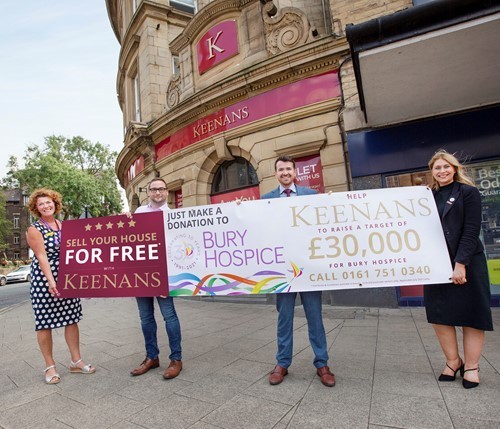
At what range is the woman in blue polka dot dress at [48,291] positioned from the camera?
3250 millimetres

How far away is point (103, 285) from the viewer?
11.2 feet

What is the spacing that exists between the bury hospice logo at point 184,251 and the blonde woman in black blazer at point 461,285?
7.46 ft

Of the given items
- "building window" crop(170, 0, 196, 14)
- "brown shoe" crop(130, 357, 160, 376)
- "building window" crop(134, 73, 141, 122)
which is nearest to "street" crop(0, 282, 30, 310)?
"building window" crop(134, 73, 141, 122)

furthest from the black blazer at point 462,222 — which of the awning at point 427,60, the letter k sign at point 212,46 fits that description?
the letter k sign at point 212,46

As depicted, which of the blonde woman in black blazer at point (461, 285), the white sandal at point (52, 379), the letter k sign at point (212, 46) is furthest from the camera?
the letter k sign at point (212, 46)

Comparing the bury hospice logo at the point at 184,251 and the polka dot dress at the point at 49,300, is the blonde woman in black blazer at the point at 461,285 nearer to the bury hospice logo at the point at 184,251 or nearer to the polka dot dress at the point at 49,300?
the bury hospice logo at the point at 184,251

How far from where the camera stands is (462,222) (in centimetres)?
264

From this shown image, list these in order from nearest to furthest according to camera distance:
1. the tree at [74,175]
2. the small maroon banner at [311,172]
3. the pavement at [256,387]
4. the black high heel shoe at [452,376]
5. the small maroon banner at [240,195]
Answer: the pavement at [256,387] → the black high heel shoe at [452,376] → the small maroon banner at [311,172] → the small maroon banner at [240,195] → the tree at [74,175]

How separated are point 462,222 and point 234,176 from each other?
267 inches

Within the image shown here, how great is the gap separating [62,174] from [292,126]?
31.3 metres

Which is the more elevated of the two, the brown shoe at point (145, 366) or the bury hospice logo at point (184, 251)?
the bury hospice logo at point (184, 251)

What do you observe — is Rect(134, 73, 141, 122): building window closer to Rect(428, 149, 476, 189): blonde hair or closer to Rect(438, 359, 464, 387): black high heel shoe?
Rect(428, 149, 476, 189): blonde hair

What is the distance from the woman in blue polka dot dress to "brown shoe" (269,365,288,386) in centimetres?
203

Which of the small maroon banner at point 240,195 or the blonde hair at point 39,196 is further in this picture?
the small maroon banner at point 240,195
